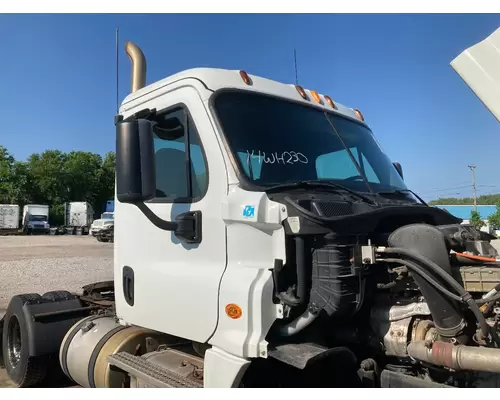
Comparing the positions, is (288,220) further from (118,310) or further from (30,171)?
(30,171)

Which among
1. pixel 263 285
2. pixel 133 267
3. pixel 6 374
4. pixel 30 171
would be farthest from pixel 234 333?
pixel 30 171

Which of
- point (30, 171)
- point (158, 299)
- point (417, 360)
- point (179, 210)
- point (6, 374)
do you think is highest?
Answer: point (30, 171)

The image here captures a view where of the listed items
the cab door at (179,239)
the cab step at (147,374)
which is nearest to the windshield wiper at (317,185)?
A: the cab door at (179,239)

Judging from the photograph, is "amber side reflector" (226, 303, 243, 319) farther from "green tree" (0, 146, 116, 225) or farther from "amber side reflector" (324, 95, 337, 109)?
"green tree" (0, 146, 116, 225)

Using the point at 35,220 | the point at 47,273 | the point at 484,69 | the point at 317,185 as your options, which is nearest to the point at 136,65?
the point at 317,185

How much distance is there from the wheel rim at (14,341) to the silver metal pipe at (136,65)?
289 centimetres

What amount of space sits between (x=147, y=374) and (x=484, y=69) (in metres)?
2.78

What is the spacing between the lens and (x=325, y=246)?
9.12 feet

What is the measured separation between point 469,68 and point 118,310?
10.1ft

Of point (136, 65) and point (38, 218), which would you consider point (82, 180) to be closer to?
point (38, 218)

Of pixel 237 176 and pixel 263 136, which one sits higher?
pixel 263 136

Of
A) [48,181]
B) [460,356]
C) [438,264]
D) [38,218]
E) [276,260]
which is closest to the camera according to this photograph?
[460,356]

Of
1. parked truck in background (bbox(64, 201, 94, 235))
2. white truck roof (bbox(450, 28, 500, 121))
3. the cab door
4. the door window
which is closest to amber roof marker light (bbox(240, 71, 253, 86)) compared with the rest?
the cab door

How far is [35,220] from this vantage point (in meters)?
44.4
